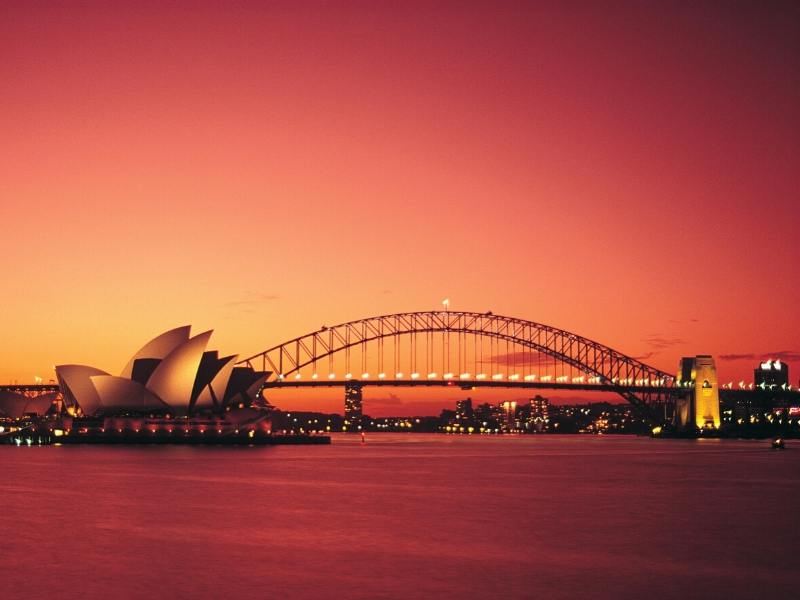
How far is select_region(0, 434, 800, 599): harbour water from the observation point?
15.2 metres

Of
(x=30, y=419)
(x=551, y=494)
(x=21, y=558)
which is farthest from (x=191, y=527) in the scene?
(x=30, y=419)

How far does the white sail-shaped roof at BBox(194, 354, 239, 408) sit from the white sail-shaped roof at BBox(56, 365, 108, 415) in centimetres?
844

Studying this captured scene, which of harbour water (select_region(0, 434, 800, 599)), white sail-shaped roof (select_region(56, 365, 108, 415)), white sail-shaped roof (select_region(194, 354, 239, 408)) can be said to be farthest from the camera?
white sail-shaped roof (select_region(194, 354, 239, 408))

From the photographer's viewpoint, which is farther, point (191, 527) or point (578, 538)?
point (191, 527)

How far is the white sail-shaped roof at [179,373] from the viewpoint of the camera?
77.5 m

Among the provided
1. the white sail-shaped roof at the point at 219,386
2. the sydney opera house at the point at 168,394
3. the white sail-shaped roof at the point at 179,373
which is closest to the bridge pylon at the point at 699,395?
the sydney opera house at the point at 168,394

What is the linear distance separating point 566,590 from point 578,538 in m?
6.01

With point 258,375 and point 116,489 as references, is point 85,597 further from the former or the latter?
point 258,375

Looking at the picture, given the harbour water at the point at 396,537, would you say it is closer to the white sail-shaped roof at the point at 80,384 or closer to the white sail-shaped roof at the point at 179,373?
the white sail-shaped roof at the point at 179,373

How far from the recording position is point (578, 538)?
2066cm

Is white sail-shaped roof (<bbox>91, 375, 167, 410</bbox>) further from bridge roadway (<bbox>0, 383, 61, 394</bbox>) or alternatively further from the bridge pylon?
the bridge pylon

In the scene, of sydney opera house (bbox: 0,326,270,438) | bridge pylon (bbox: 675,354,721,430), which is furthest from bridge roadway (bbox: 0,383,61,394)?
bridge pylon (bbox: 675,354,721,430)

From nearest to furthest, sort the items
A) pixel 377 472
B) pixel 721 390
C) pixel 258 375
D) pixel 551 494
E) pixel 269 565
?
pixel 269 565
pixel 551 494
pixel 377 472
pixel 258 375
pixel 721 390

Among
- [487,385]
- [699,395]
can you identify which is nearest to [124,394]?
[487,385]
